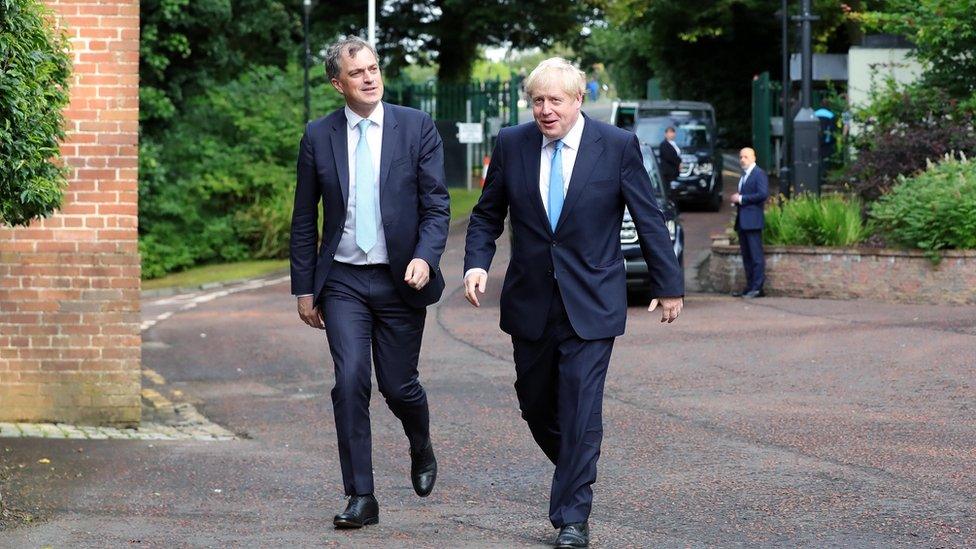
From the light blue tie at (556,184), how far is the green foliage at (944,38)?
15906 millimetres

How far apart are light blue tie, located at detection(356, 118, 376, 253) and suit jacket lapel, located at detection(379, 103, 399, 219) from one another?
0.04m

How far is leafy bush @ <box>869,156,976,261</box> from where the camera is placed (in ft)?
54.5

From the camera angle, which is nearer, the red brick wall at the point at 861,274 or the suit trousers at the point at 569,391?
the suit trousers at the point at 569,391

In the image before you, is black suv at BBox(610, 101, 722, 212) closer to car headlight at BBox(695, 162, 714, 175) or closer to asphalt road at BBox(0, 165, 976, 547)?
car headlight at BBox(695, 162, 714, 175)

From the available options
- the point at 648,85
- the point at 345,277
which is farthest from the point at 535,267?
the point at 648,85

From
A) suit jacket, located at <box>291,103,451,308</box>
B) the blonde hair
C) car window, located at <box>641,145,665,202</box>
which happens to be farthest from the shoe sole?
car window, located at <box>641,145,665,202</box>

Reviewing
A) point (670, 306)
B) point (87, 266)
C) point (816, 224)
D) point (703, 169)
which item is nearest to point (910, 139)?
point (816, 224)

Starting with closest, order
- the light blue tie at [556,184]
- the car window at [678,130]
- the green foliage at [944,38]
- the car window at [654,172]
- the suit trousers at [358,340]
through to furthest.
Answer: the light blue tie at [556,184] < the suit trousers at [358,340] < the car window at [654,172] < the green foliage at [944,38] < the car window at [678,130]

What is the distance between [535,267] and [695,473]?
206cm

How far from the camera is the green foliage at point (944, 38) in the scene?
21.4m

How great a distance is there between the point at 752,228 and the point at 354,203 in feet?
40.2

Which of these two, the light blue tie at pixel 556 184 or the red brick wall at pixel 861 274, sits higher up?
the light blue tie at pixel 556 184

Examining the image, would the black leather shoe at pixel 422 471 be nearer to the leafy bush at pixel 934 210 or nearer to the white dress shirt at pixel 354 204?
the white dress shirt at pixel 354 204

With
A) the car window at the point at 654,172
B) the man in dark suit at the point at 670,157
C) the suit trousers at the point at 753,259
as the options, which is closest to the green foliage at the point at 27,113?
the car window at the point at 654,172
